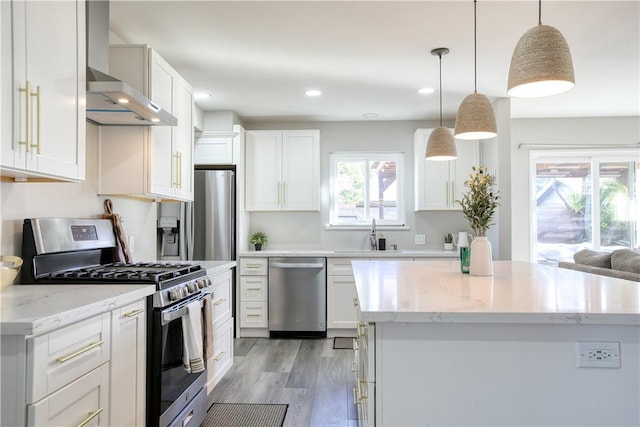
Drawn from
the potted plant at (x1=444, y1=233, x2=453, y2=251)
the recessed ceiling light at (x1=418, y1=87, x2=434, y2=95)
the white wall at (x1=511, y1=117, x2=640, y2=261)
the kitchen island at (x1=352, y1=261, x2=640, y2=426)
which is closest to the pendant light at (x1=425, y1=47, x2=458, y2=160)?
the recessed ceiling light at (x1=418, y1=87, x2=434, y2=95)

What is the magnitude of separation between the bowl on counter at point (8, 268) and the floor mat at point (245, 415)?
1.41 m

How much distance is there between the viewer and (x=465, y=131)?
2295 mm

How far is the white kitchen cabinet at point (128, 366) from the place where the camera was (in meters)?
1.72

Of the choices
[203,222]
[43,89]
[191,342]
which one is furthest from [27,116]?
[203,222]

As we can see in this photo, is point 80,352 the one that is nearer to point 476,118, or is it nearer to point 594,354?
point 594,354

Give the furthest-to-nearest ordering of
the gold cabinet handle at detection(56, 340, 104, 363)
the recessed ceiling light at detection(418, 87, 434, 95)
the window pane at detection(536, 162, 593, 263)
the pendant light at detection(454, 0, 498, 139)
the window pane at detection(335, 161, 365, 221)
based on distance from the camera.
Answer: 1. the window pane at detection(536, 162, 593, 263)
2. the window pane at detection(335, 161, 365, 221)
3. the recessed ceiling light at detection(418, 87, 434, 95)
4. the pendant light at detection(454, 0, 498, 139)
5. the gold cabinet handle at detection(56, 340, 104, 363)

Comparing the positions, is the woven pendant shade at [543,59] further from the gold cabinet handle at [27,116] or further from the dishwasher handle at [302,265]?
the dishwasher handle at [302,265]

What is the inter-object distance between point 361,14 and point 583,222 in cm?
441

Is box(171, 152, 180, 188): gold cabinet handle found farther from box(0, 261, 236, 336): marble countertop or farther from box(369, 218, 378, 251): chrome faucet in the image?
box(369, 218, 378, 251): chrome faucet

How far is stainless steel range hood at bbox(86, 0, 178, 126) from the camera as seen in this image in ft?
6.74

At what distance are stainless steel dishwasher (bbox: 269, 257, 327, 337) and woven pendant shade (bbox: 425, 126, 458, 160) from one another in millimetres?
1989

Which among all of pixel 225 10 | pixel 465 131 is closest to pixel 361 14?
pixel 225 10

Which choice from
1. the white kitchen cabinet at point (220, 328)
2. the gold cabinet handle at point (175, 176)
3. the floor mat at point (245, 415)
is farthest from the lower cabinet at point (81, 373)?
the gold cabinet handle at point (175, 176)

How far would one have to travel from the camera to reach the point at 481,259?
2.25 m
